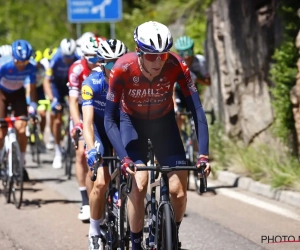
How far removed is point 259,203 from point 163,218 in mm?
4165

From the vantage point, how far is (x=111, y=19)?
2033 centimetres

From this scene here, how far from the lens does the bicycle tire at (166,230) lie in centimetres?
581

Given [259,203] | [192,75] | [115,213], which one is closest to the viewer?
[115,213]

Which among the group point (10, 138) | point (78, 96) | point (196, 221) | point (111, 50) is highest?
point (111, 50)

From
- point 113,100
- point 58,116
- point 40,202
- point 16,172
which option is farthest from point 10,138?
point 113,100

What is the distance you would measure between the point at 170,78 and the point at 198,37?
12.6 m

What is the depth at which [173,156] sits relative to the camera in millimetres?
6391

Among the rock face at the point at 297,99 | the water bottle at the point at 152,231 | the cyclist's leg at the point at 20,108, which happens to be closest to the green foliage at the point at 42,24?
the cyclist's leg at the point at 20,108

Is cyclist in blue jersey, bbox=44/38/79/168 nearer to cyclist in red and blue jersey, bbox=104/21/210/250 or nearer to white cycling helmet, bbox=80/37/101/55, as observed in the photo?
white cycling helmet, bbox=80/37/101/55

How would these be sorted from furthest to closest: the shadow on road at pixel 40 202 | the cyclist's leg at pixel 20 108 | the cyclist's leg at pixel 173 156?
1. the cyclist's leg at pixel 20 108
2. the shadow on road at pixel 40 202
3. the cyclist's leg at pixel 173 156

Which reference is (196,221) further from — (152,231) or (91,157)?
(152,231)

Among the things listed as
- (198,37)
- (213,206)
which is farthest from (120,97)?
(198,37)

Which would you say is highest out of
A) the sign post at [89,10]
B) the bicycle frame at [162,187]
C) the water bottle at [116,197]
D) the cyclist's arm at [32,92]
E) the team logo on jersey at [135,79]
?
the sign post at [89,10]

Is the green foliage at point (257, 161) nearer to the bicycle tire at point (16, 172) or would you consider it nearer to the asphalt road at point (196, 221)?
the asphalt road at point (196, 221)
